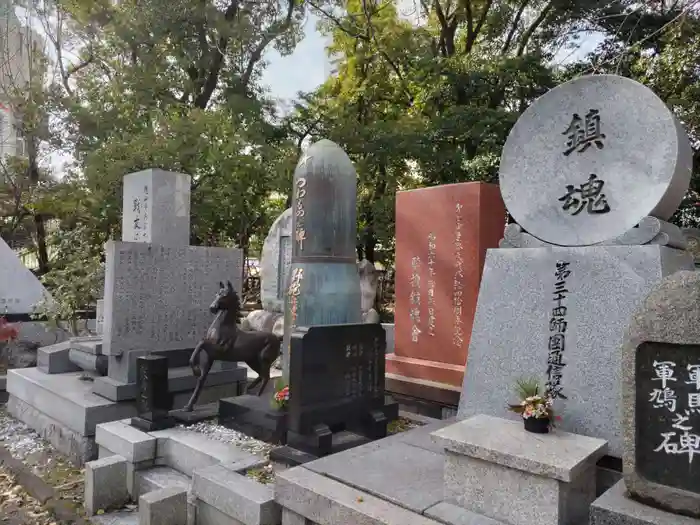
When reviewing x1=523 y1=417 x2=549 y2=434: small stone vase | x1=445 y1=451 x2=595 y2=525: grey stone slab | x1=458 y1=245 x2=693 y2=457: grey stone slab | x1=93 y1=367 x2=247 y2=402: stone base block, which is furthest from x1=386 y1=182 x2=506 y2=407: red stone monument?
x1=445 y1=451 x2=595 y2=525: grey stone slab

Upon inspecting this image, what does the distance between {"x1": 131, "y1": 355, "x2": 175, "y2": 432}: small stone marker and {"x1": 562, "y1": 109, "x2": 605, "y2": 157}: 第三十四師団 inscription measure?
4.06 m

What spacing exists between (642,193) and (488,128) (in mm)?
7213

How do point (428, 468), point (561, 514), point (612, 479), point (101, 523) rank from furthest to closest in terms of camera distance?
point (101, 523) → point (428, 468) → point (612, 479) → point (561, 514)

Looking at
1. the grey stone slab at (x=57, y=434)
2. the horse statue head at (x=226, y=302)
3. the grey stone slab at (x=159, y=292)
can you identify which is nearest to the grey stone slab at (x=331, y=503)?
the horse statue head at (x=226, y=302)

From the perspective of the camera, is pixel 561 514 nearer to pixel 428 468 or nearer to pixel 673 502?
pixel 673 502

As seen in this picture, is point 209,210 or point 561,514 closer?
point 561,514

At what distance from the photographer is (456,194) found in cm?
577

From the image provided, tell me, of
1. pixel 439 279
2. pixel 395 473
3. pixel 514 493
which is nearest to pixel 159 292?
pixel 439 279

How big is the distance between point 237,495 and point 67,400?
314 centimetres

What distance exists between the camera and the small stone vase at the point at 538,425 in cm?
309

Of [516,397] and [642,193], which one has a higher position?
[642,193]

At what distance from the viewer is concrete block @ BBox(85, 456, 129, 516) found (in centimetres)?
399

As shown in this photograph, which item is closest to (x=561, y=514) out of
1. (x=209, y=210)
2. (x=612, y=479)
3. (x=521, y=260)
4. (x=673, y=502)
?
(x=673, y=502)

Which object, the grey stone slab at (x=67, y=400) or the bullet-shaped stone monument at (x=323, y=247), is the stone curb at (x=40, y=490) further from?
the bullet-shaped stone monument at (x=323, y=247)
